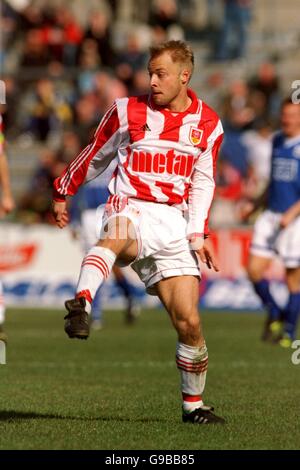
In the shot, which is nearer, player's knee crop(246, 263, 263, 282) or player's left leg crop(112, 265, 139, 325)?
player's knee crop(246, 263, 263, 282)

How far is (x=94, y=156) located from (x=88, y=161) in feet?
0.18

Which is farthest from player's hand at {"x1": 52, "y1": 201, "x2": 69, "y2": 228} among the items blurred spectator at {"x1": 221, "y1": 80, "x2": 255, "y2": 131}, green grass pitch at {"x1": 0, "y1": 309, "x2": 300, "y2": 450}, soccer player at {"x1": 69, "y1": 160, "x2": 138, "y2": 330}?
blurred spectator at {"x1": 221, "y1": 80, "x2": 255, "y2": 131}

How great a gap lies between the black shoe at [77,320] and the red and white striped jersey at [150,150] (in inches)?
37.2

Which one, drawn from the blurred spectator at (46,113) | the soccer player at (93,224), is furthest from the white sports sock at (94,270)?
the blurred spectator at (46,113)

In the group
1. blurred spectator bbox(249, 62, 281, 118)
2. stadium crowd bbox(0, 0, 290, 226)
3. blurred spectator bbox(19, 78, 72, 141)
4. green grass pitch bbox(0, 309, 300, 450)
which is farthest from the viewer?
→ blurred spectator bbox(19, 78, 72, 141)

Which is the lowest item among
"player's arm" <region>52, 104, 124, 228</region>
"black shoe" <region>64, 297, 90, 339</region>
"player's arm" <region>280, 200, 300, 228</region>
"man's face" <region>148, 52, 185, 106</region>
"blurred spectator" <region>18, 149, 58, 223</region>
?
"blurred spectator" <region>18, 149, 58, 223</region>

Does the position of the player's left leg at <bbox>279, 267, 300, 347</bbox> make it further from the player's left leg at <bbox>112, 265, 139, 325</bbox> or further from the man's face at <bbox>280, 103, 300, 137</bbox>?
the player's left leg at <bbox>112, 265, 139, 325</bbox>

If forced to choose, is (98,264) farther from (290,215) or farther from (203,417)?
(290,215)

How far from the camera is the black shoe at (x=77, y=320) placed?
7234mm

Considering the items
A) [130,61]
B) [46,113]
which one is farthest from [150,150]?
[130,61]

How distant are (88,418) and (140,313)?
489 inches

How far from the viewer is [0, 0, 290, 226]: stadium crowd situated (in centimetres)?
2259

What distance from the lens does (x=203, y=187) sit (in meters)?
8.31

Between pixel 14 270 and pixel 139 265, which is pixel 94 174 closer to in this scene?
pixel 139 265
